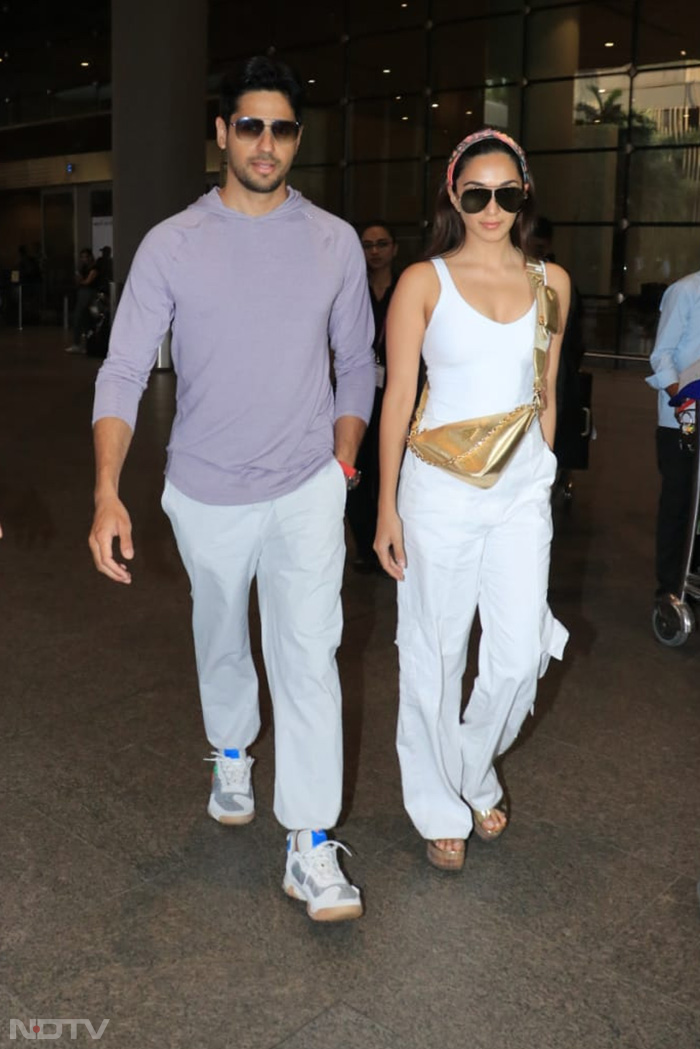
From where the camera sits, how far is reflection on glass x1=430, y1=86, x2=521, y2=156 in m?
20.3

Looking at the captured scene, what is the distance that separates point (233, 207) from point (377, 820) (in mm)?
1790

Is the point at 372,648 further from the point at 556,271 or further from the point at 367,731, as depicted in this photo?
the point at 556,271

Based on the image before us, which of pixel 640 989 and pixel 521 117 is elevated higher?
pixel 521 117

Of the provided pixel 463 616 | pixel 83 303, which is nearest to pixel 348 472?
pixel 463 616

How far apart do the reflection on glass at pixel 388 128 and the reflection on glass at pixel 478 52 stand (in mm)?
760

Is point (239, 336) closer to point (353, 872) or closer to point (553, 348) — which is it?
point (553, 348)

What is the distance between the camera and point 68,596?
582 centimetres

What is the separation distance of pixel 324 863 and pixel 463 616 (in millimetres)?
720

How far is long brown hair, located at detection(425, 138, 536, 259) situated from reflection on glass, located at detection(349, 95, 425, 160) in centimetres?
1937

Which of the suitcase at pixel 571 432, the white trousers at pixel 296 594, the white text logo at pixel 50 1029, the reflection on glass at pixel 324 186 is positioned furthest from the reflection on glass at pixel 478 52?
the white text logo at pixel 50 1029

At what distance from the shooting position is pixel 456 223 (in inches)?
122

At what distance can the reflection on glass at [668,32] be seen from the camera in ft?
59.9

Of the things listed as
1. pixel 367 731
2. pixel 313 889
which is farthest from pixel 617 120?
pixel 313 889

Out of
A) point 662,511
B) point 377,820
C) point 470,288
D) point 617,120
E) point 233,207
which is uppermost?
point 617,120
